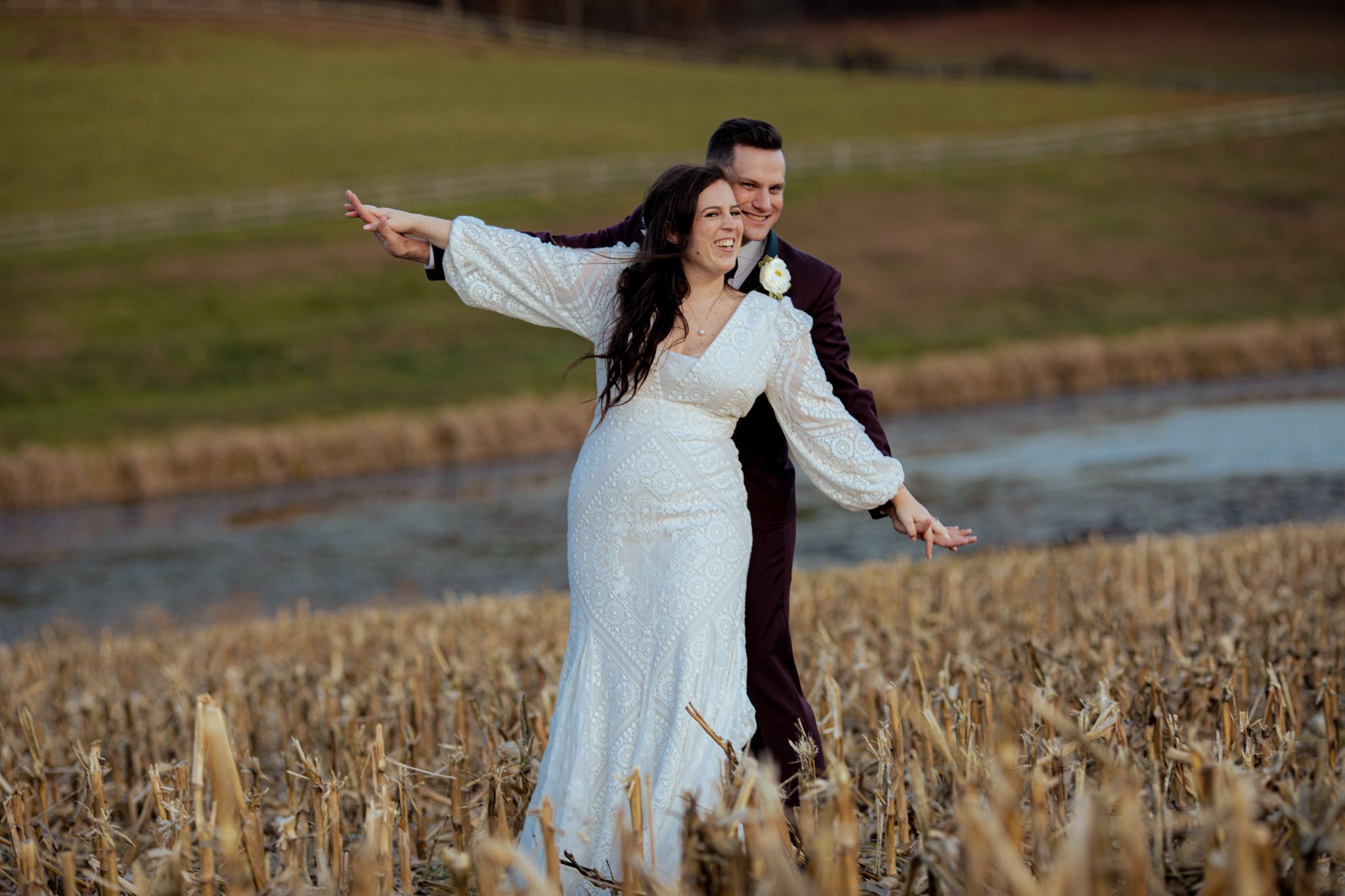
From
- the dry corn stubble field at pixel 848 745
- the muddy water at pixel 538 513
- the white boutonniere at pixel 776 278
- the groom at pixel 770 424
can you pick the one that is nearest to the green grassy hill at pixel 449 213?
the muddy water at pixel 538 513

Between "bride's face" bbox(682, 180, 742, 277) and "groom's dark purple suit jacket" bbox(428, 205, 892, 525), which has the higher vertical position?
"bride's face" bbox(682, 180, 742, 277)

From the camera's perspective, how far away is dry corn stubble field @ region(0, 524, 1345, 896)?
2682 mm

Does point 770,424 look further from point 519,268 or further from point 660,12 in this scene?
point 660,12

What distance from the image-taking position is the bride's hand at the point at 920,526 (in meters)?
4.26

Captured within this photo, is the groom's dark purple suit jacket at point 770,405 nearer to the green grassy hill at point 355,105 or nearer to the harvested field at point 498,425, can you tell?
the harvested field at point 498,425

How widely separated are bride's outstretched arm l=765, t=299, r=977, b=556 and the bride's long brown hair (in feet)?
1.22

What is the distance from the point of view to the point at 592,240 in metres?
4.77

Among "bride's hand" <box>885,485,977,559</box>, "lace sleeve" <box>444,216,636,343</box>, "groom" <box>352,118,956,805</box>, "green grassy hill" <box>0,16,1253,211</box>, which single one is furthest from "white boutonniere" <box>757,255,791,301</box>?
"green grassy hill" <box>0,16,1253,211</box>

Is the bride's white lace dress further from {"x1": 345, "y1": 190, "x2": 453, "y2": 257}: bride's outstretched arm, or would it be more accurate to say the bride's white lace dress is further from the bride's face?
{"x1": 345, "y1": 190, "x2": 453, "y2": 257}: bride's outstretched arm

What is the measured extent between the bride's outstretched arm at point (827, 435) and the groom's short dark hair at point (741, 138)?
611 millimetres

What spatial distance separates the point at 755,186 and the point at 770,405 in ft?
2.43

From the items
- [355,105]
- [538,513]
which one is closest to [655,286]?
[538,513]

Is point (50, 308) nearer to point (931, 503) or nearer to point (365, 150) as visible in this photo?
point (365, 150)

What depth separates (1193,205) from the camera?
1671 inches
